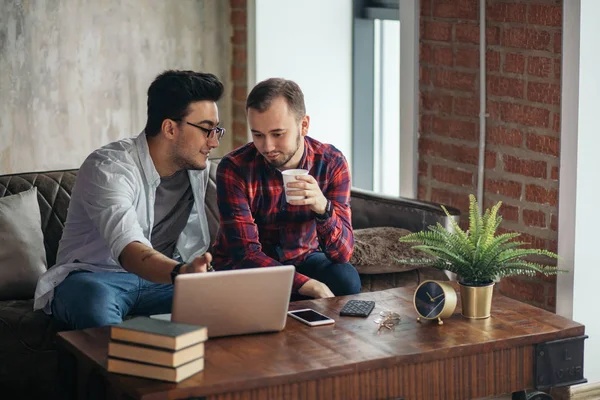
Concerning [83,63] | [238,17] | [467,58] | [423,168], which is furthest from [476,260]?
[238,17]

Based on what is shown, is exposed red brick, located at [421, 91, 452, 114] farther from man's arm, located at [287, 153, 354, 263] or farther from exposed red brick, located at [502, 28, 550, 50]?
man's arm, located at [287, 153, 354, 263]

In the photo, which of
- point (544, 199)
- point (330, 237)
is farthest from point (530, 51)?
point (330, 237)

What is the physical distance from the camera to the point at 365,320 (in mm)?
2674

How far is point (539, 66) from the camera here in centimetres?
354

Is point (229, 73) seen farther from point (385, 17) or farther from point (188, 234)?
point (188, 234)

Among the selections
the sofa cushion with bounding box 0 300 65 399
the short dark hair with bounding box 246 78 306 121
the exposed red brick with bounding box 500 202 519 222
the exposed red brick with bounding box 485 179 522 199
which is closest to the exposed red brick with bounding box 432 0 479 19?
the exposed red brick with bounding box 485 179 522 199

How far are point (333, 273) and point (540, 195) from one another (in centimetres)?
83

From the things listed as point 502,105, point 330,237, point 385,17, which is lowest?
point 330,237

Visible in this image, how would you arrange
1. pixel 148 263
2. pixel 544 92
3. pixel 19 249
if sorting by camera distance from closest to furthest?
pixel 148 263, pixel 19 249, pixel 544 92

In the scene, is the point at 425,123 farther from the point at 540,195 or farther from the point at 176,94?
the point at 176,94

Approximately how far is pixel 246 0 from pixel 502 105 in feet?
5.59

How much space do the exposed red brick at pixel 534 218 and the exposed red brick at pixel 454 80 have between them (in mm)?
554

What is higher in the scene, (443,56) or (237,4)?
(237,4)

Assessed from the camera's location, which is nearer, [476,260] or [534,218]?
[476,260]
